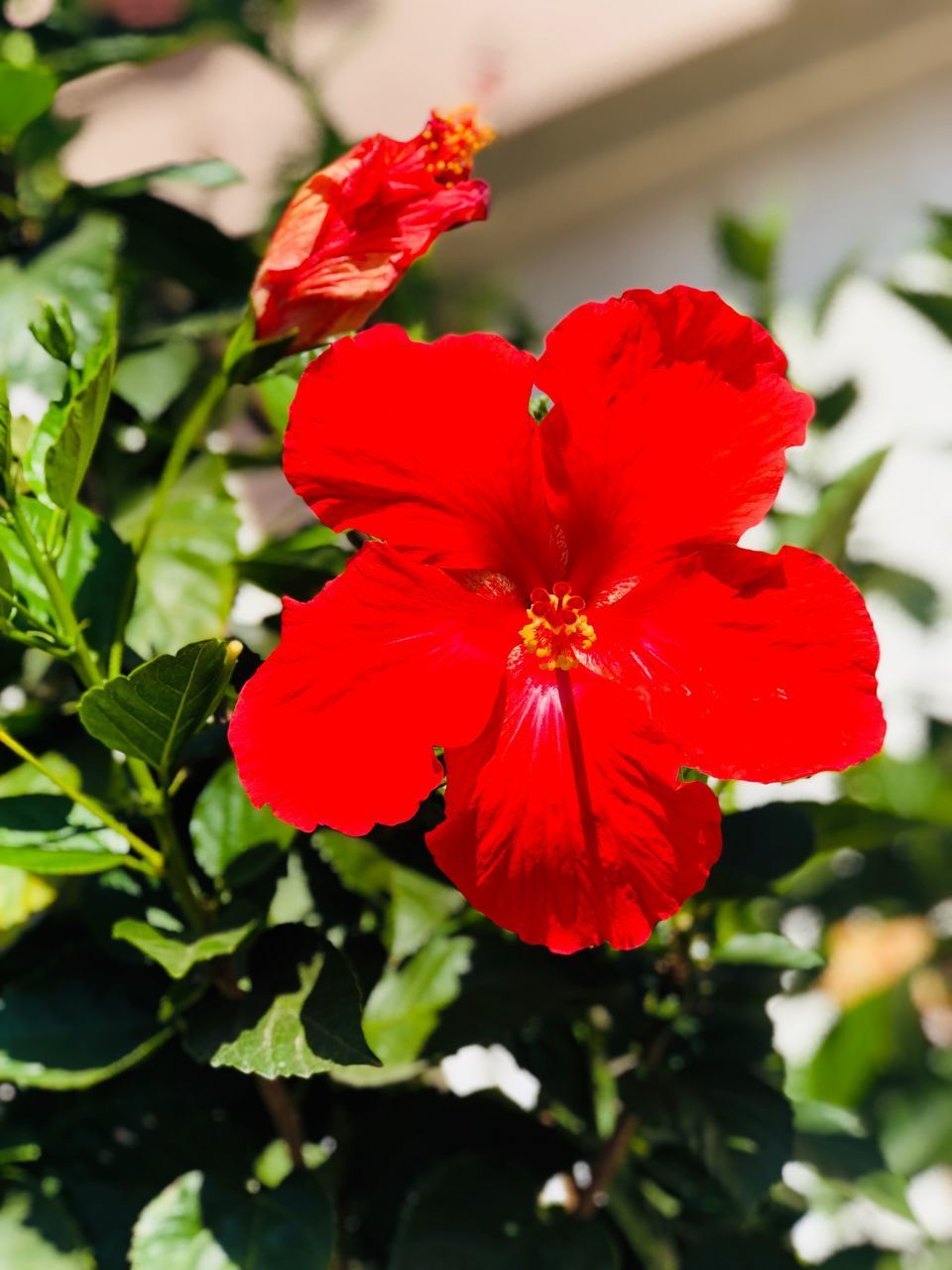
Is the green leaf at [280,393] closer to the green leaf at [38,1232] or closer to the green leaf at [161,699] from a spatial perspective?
the green leaf at [161,699]

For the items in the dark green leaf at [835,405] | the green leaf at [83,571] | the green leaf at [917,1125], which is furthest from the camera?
the dark green leaf at [835,405]

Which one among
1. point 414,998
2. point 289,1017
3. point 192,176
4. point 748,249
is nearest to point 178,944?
point 289,1017

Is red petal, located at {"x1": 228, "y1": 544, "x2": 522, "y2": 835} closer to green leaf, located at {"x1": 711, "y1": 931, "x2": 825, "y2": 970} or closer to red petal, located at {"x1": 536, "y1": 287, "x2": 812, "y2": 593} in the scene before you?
red petal, located at {"x1": 536, "y1": 287, "x2": 812, "y2": 593}

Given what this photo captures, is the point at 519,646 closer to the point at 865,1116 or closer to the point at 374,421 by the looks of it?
the point at 374,421

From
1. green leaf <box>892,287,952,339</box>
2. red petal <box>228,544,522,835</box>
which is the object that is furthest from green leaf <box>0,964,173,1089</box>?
green leaf <box>892,287,952,339</box>

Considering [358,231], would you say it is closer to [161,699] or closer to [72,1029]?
[161,699]

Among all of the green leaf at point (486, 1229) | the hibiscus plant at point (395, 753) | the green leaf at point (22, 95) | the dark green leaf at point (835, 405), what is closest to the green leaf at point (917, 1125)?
the hibiscus plant at point (395, 753)
